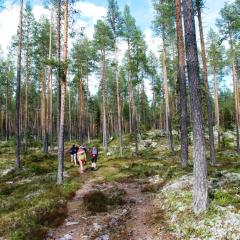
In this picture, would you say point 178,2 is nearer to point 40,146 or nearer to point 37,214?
point 37,214

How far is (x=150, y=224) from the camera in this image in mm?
10695

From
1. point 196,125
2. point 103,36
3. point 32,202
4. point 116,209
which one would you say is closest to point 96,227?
point 116,209

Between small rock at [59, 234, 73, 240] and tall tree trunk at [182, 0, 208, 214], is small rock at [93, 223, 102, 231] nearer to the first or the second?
small rock at [59, 234, 73, 240]

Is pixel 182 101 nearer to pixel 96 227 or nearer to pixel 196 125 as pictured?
pixel 196 125

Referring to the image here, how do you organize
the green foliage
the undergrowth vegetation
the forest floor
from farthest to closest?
the green foliage < the undergrowth vegetation < the forest floor

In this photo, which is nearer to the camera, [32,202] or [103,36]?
[32,202]

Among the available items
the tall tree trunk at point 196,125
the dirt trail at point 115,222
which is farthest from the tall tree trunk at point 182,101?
the tall tree trunk at point 196,125

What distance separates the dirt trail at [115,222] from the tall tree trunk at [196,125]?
1.70m

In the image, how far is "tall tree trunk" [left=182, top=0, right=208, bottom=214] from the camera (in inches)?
398

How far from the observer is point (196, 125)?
409 inches

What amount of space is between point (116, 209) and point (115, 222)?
158 cm

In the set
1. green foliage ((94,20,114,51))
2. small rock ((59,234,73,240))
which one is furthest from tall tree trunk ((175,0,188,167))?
green foliage ((94,20,114,51))

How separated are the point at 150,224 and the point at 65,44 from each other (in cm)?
1170

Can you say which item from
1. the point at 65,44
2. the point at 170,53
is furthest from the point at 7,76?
the point at 65,44
